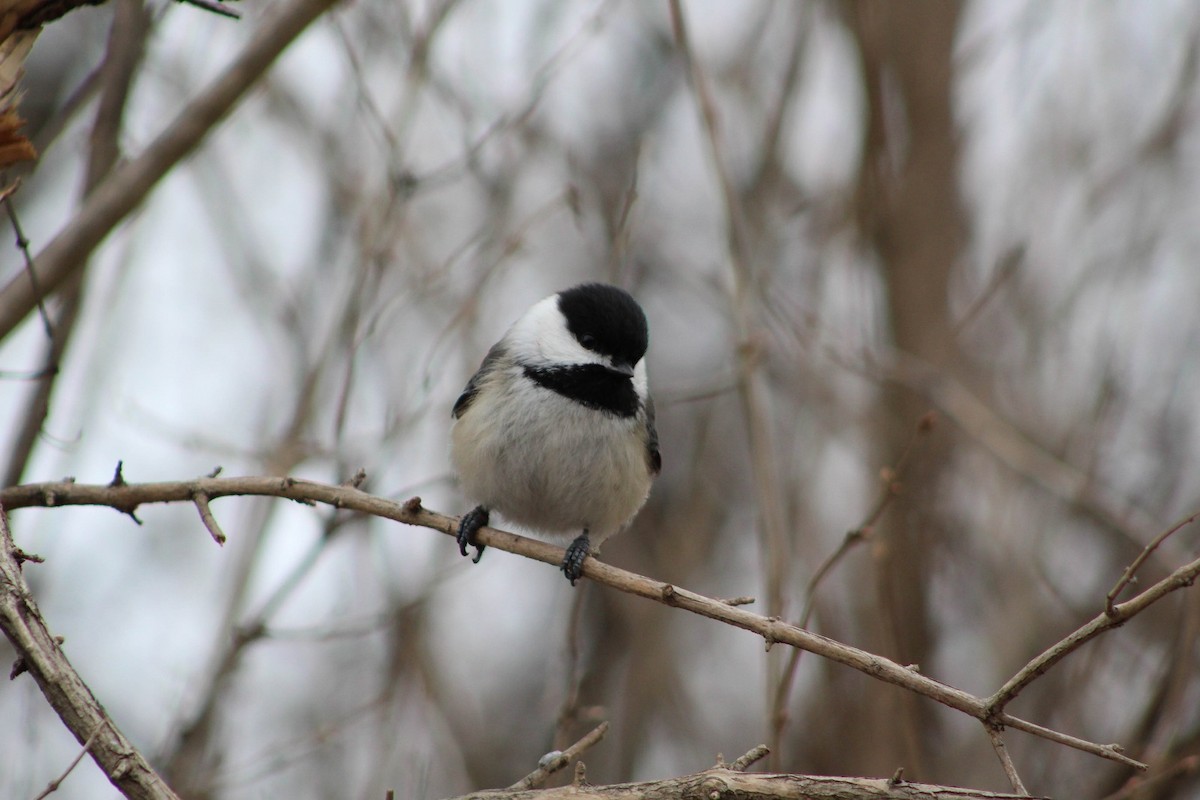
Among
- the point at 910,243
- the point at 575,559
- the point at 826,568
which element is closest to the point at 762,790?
the point at 826,568

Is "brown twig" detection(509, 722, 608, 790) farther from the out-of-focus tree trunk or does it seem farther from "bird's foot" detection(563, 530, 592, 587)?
the out-of-focus tree trunk

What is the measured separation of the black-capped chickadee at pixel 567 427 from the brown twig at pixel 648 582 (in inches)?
19.8

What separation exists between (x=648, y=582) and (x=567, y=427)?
1.23m

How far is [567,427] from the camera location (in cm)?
332

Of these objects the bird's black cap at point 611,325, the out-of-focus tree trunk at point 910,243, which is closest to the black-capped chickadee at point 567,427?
the bird's black cap at point 611,325

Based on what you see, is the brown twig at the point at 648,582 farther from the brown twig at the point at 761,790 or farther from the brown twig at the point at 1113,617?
the brown twig at the point at 761,790

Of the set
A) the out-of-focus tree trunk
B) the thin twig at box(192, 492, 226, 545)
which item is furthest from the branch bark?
the out-of-focus tree trunk

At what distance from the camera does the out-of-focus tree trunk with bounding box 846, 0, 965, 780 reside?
514 centimetres

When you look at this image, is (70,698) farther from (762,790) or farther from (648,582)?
(762,790)

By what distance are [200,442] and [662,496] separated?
2.91 meters

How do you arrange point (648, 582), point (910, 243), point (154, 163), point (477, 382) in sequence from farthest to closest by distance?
point (910, 243)
point (477, 382)
point (154, 163)
point (648, 582)

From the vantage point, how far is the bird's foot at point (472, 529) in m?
3.13

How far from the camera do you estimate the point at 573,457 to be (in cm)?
331

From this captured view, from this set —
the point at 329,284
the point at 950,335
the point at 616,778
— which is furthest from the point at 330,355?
the point at 950,335
